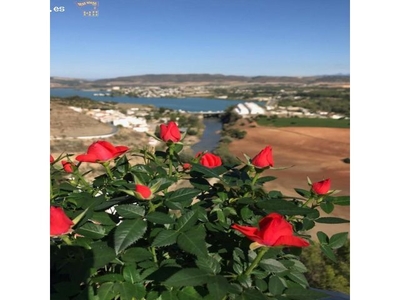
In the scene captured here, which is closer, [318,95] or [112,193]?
[112,193]

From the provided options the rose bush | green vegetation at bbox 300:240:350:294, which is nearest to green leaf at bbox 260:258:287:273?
the rose bush

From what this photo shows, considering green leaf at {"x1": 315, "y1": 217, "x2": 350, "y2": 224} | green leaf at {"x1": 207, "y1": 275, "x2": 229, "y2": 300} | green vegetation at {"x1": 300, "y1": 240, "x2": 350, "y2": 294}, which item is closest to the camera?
green leaf at {"x1": 207, "y1": 275, "x2": 229, "y2": 300}

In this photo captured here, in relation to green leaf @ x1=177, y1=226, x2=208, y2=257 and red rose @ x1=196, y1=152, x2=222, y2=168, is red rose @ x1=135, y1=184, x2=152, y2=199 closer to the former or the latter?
green leaf @ x1=177, y1=226, x2=208, y2=257

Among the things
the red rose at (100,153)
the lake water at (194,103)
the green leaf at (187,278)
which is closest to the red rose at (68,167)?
the red rose at (100,153)

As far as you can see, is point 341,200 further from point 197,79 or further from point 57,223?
point 197,79

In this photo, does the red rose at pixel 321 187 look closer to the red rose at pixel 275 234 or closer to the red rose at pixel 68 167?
the red rose at pixel 275 234
